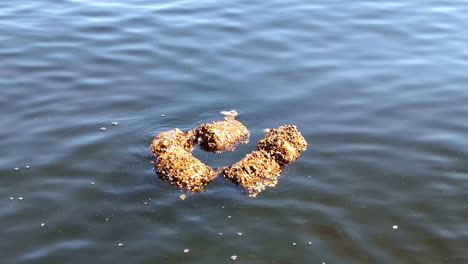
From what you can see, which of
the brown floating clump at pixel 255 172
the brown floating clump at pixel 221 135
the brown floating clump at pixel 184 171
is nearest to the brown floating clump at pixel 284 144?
the brown floating clump at pixel 255 172

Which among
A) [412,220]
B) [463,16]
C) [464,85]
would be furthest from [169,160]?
[463,16]

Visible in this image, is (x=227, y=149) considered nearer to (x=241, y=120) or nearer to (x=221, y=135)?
(x=221, y=135)

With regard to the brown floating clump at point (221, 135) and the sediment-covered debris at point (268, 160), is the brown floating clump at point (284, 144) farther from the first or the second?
the brown floating clump at point (221, 135)

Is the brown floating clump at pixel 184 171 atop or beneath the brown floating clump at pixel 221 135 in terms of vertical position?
beneath

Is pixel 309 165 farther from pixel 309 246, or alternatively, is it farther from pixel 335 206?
pixel 309 246

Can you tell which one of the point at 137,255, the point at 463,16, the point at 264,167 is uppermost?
the point at 463,16

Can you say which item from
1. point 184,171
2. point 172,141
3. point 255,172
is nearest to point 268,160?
point 255,172
